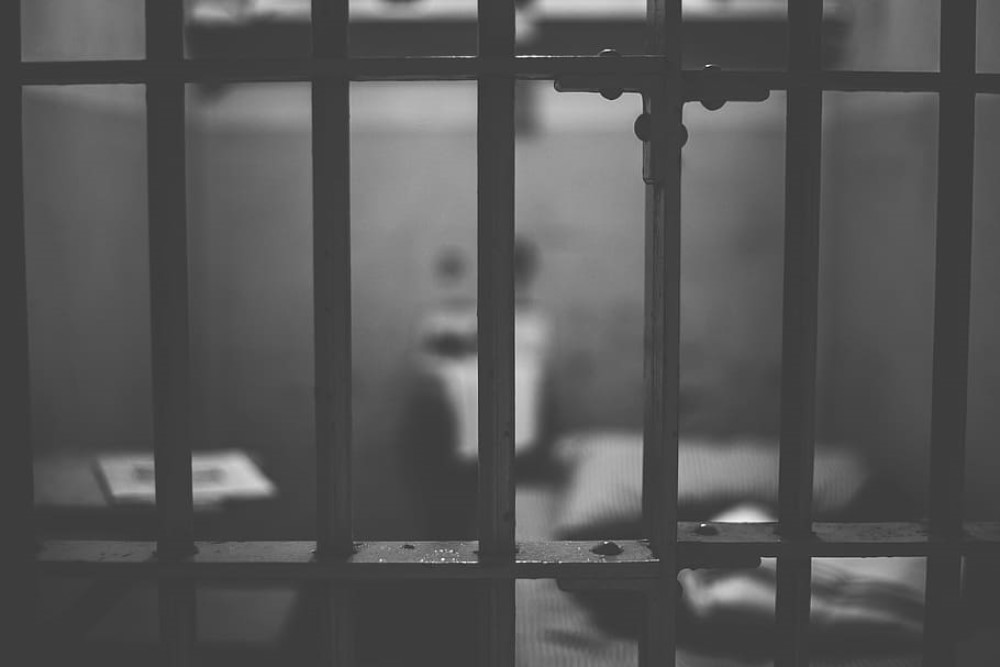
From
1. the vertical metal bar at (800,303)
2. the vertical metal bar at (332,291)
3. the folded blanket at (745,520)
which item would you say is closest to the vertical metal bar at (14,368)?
the vertical metal bar at (332,291)

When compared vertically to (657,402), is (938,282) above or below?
above

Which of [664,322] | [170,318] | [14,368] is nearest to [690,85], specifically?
[664,322]

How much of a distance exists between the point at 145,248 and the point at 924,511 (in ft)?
10.6

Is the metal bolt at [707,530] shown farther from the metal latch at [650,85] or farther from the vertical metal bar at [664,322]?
the metal latch at [650,85]

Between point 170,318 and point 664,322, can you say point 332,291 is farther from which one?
point 664,322

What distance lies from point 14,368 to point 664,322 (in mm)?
610

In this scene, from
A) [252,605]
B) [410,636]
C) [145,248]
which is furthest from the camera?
[145,248]

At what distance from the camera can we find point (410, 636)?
2539 mm

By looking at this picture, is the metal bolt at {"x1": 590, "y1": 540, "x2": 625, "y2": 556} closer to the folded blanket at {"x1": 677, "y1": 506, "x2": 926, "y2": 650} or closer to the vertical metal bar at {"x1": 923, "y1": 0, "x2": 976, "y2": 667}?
the vertical metal bar at {"x1": 923, "y1": 0, "x2": 976, "y2": 667}

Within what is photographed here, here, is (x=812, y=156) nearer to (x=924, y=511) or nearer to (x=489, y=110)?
(x=489, y=110)

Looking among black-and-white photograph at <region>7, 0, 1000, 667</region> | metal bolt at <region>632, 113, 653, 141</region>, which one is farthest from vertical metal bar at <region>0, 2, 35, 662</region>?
metal bolt at <region>632, 113, 653, 141</region>

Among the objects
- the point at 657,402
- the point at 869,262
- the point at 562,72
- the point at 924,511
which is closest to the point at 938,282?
the point at 657,402

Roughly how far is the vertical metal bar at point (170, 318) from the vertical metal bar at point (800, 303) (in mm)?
556

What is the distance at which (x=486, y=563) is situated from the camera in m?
0.81
